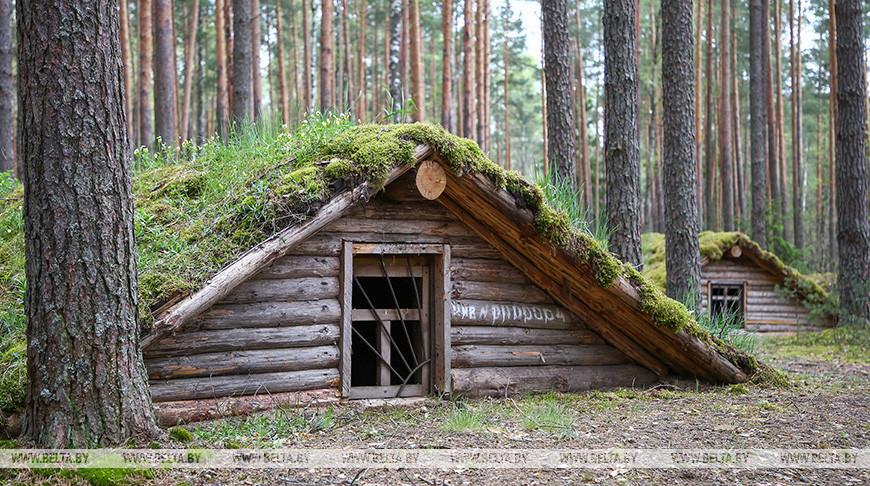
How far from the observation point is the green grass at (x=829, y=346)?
979 cm

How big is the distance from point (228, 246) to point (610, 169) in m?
5.09

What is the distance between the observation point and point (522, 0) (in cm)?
3125

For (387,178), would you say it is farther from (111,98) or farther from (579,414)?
(579,414)

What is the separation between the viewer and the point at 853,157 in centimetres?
1082

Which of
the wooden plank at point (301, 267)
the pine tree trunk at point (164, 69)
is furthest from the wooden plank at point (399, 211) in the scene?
the pine tree trunk at point (164, 69)

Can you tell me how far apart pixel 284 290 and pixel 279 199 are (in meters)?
0.82

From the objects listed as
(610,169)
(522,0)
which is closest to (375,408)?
(610,169)

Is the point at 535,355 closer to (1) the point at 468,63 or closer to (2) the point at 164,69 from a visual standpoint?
(2) the point at 164,69

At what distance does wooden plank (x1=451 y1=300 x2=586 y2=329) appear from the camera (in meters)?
6.00

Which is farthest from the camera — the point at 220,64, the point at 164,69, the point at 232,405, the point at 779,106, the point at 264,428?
the point at 779,106

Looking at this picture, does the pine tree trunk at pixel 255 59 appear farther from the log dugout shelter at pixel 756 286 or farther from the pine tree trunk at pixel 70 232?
the pine tree trunk at pixel 70 232

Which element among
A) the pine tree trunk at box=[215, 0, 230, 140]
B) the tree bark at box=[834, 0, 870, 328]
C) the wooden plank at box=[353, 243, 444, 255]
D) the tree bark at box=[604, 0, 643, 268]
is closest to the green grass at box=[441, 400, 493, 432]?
the wooden plank at box=[353, 243, 444, 255]

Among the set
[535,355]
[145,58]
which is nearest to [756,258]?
[535,355]

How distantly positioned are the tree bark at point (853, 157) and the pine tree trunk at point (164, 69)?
40.8 ft
